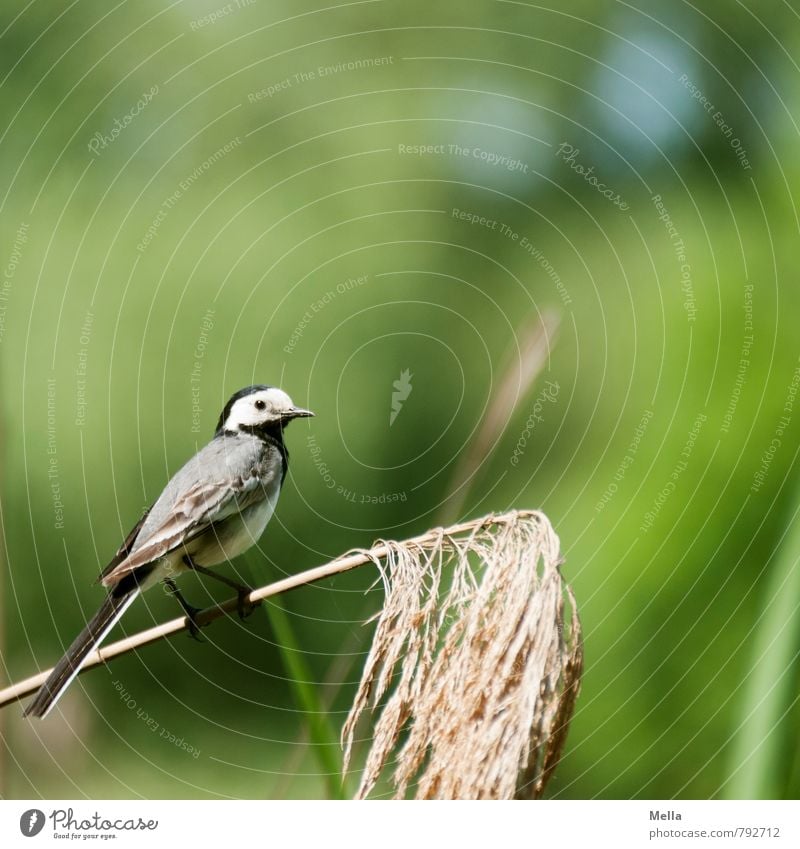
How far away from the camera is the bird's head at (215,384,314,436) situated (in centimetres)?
138

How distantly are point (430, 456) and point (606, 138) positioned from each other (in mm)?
659

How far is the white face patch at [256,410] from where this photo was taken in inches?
54.3

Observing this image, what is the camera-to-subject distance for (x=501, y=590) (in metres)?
0.87

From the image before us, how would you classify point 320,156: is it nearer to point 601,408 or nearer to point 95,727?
point 601,408

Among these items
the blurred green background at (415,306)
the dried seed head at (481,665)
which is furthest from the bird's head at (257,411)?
the dried seed head at (481,665)

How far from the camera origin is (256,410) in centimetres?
138

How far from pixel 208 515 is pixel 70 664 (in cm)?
26

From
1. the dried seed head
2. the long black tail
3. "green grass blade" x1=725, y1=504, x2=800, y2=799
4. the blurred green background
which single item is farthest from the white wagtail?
"green grass blade" x1=725, y1=504, x2=800, y2=799

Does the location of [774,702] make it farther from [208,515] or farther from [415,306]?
[415,306]
